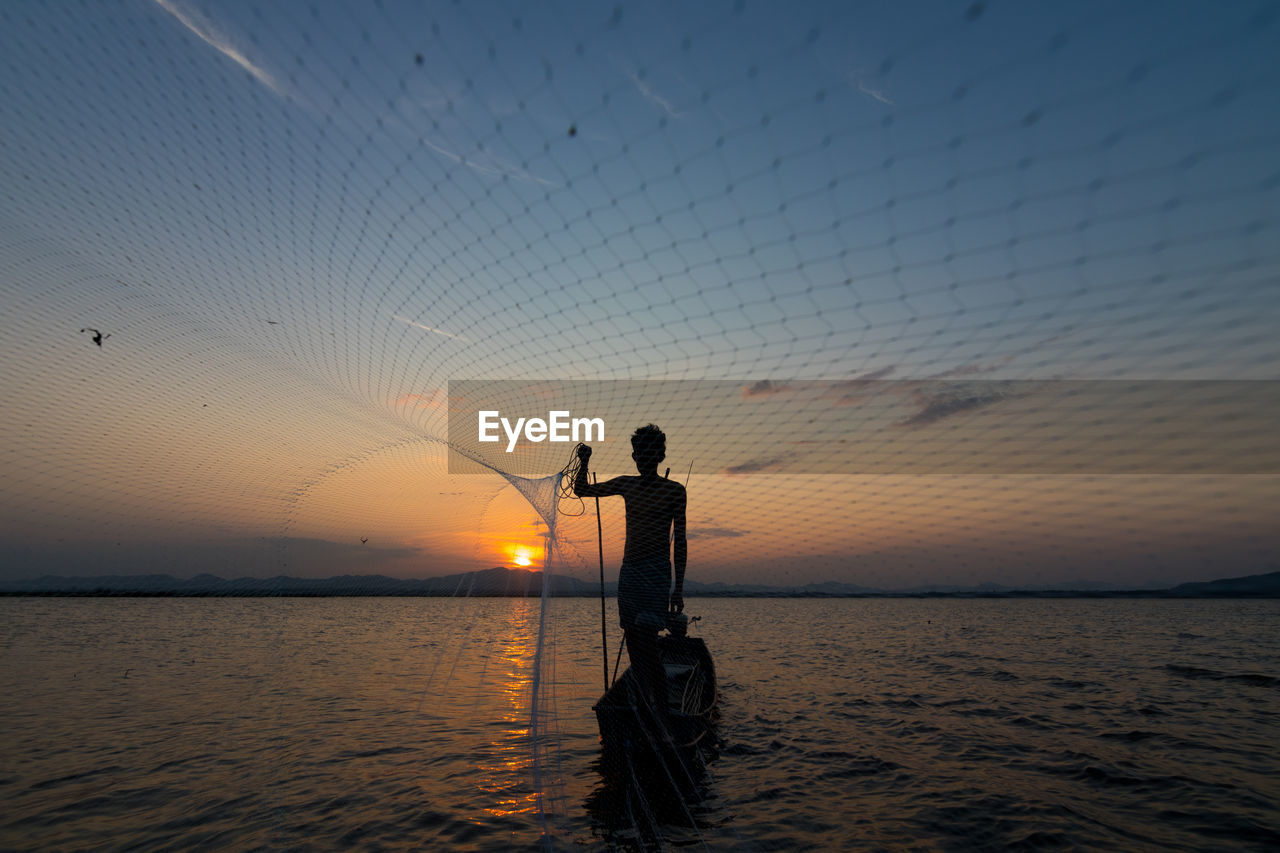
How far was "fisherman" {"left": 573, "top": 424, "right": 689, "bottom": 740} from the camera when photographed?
5.75 meters

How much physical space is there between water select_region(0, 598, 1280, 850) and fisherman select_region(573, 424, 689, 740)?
2.90 ft

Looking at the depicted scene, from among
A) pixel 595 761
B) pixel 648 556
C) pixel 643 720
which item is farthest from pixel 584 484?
pixel 595 761

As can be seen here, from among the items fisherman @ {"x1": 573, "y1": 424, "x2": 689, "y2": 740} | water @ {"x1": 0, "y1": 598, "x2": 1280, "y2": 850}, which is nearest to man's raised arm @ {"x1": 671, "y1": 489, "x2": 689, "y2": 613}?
fisherman @ {"x1": 573, "y1": 424, "x2": 689, "y2": 740}

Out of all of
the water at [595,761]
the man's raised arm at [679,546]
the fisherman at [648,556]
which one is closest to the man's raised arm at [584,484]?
the fisherman at [648,556]

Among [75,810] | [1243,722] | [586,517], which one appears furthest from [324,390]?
[1243,722]

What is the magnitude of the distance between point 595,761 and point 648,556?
127 inches

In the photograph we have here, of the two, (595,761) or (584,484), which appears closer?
(584,484)

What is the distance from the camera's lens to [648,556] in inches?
229

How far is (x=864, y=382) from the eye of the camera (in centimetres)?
567

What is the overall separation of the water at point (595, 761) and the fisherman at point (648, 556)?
0.88 metres

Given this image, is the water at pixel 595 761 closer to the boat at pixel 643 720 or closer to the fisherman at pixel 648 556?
the boat at pixel 643 720

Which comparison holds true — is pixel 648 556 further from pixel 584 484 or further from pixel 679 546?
pixel 584 484

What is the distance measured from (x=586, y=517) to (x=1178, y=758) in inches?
323

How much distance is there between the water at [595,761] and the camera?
17.9 feet
